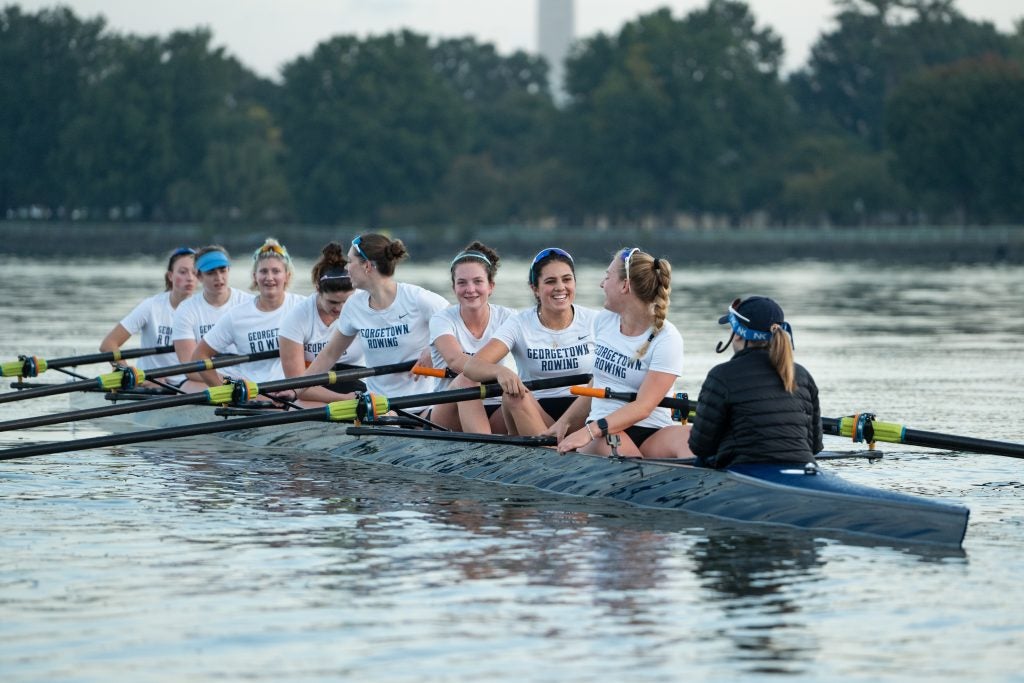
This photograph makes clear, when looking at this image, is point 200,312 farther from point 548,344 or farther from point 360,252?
point 548,344

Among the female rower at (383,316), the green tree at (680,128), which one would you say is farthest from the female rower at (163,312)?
the green tree at (680,128)

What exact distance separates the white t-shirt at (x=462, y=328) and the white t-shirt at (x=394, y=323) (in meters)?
0.66

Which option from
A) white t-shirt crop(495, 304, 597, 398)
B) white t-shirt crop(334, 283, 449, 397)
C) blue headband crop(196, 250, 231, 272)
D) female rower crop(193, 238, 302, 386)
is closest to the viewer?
white t-shirt crop(495, 304, 597, 398)

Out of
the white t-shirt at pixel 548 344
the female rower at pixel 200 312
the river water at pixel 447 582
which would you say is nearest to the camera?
the river water at pixel 447 582

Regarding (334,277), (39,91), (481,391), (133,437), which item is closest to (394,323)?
(334,277)

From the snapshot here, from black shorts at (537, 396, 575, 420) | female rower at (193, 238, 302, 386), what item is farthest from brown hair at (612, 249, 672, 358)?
female rower at (193, 238, 302, 386)

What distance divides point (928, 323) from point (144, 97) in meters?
102

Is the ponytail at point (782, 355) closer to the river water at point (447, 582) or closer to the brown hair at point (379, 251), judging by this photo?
the river water at point (447, 582)

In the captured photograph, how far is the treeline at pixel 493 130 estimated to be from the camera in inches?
4505

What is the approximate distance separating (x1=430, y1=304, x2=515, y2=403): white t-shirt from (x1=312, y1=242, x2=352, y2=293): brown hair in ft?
6.61

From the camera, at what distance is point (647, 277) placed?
11586 millimetres

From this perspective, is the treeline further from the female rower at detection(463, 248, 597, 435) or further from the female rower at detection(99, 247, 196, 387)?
the female rower at detection(463, 248, 597, 435)

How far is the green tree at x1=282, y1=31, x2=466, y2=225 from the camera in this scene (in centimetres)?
12719

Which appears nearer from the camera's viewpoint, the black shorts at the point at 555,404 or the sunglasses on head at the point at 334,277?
the black shorts at the point at 555,404
